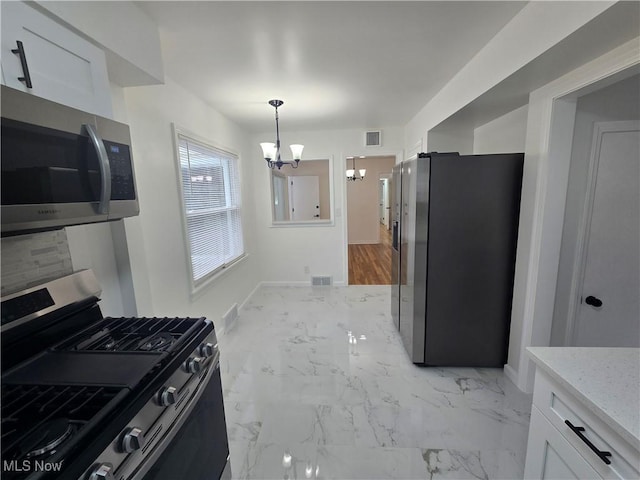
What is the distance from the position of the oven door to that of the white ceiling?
1.83m

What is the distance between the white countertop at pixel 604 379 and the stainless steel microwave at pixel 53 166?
5.60 feet

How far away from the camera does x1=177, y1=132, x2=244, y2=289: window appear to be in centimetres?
259

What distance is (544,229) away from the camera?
1.88 m

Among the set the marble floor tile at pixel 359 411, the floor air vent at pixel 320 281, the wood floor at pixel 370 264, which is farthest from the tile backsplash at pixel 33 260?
the wood floor at pixel 370 264

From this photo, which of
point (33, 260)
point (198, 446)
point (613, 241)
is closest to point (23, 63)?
point (33, 260)

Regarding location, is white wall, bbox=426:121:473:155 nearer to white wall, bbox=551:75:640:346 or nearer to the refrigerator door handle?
the refrigerator door handle

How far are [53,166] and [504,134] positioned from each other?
3205 millimetres

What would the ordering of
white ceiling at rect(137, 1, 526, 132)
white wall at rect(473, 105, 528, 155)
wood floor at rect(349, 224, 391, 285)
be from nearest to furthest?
white ceiling at rect(137, 1, 526, 132), white wall at rect(473, 105, 528, 155), wood floor at rect(349, 224, 391, 285)

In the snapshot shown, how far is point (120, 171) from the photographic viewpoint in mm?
1114

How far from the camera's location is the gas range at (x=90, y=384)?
0.67m

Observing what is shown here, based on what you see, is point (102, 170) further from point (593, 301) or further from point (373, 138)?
point (373, 138)

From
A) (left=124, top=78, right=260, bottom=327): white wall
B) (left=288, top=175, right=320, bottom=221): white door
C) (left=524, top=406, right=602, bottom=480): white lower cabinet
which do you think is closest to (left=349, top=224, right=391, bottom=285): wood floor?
(left=288, top=175, right=320, bottom=221): white door

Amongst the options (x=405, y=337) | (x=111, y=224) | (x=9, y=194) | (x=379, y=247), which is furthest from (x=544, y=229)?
(x=379, y=247)

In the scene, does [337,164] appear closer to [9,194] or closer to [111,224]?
[111,224]
